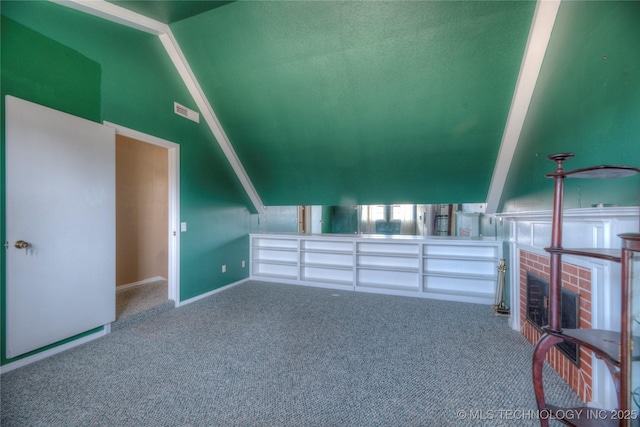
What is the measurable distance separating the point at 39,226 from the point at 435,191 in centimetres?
465

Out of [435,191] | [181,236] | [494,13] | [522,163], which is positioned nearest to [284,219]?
[181,236]

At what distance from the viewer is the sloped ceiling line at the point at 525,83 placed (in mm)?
2266

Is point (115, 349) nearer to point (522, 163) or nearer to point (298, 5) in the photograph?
point (298, 5)

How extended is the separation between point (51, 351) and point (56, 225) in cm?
112

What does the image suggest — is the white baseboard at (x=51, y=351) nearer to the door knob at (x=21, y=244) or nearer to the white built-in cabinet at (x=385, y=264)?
the door knob at (x=21, y=244)

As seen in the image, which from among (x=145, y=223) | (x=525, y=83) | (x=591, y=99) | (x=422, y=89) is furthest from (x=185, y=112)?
(x=591, y=99)

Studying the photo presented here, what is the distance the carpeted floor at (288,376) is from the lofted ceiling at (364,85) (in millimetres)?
2121

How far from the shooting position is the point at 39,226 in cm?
223

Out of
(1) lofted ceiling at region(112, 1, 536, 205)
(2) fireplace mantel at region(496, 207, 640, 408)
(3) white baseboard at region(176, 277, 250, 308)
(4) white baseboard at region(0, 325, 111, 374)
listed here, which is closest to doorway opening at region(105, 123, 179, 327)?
(3) white baseboard at region(176, 277, 250, 308)

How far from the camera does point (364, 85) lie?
3.09 meters

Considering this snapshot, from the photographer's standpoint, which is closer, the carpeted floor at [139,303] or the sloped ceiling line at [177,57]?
the sloped ceiling line at [177,57]

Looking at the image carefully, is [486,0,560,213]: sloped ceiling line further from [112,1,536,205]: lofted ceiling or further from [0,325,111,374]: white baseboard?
[0,325,111,374]: white baseboard

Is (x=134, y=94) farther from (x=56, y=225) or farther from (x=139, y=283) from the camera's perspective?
(x=139, y=283)

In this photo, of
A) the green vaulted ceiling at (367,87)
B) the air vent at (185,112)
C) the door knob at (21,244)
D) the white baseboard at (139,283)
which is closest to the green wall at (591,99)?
the green vaulted ceiling at (367,87)
